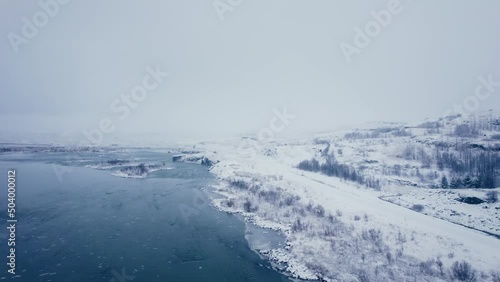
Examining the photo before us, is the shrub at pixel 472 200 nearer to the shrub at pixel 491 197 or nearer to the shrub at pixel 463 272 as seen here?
the shrub at pixel 491 197

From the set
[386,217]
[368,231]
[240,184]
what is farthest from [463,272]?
[240,184]

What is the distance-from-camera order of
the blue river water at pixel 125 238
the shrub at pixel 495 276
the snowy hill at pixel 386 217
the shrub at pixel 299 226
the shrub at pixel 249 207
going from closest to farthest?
1. the shrub at pixel 495 276
2. the blue river water at pixel 125 238
3. the snowy hill at pixel 386 217
4. the shrub at pixel 299 226
5. the shrub at pixel 249 207

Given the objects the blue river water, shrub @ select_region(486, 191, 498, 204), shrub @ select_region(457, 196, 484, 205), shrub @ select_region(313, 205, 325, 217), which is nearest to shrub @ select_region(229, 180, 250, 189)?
the blue river water

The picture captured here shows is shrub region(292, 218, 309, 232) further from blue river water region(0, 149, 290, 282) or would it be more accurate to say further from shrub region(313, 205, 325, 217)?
blue river water region(0, 149, 290, 282)

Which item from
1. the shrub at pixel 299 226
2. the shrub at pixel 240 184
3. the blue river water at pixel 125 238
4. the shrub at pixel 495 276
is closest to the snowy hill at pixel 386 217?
the shrub at pixel 495 276

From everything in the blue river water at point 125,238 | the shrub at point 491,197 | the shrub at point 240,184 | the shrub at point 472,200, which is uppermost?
the shrub at point 491,197

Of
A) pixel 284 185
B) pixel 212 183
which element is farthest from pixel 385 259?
pixel 212 183

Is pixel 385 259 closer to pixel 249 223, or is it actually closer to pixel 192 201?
pixel 249 223
